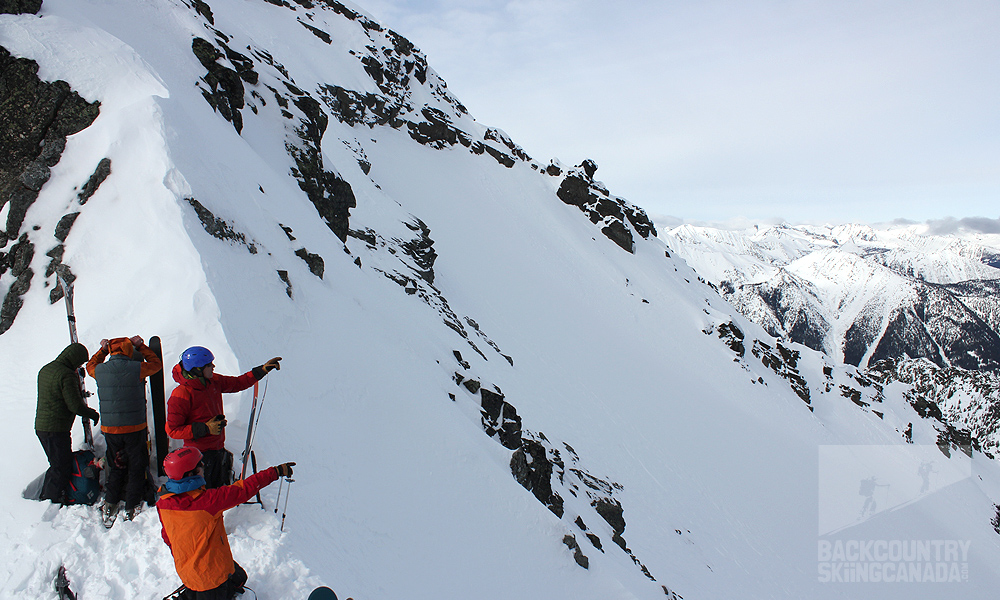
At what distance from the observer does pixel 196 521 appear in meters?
4.58

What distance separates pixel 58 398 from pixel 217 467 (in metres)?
2.06

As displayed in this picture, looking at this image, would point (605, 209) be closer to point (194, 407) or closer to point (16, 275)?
point (16, 275)

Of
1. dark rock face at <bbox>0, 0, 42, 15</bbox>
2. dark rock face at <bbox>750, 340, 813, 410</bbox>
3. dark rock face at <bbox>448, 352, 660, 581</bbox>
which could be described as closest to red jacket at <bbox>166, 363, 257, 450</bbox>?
dark rock face at <bbox>448, 352, 660, 581</bbox>

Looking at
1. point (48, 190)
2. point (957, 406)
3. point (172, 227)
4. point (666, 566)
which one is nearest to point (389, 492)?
point (172, 227)

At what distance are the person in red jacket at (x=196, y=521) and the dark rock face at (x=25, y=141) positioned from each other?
22.3ft

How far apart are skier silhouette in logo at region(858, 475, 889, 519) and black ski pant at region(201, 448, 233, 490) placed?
44.2m

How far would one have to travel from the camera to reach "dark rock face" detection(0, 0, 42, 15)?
1139 cm

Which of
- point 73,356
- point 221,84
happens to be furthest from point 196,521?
point 221,84

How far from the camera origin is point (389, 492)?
8219 mm

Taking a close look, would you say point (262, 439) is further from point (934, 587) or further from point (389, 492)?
point (934, 587)

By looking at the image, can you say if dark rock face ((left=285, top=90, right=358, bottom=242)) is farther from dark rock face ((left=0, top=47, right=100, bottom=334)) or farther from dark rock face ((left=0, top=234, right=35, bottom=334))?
dark rock face ((left=0, top=234, right=35, bottom=334))

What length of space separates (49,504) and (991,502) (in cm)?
7995

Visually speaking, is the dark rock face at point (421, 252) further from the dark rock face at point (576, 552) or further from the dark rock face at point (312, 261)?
the dark rock face at point (576, 552)

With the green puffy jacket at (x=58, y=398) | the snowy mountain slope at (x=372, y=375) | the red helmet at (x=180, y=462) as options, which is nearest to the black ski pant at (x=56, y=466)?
the green puffy jacket at (x=58, y=398)
